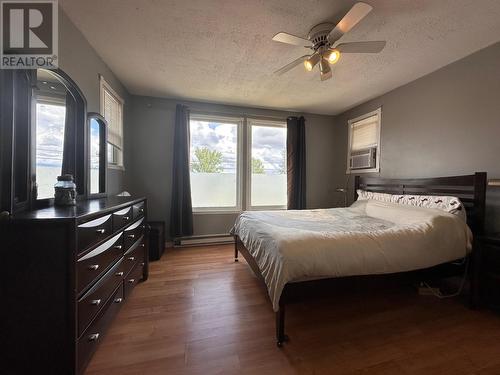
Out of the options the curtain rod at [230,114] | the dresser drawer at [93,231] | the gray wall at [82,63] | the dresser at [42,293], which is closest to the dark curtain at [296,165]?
the curtain rod at [230,114]

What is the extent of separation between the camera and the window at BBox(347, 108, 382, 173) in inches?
133

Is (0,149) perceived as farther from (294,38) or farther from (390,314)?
(390,314)

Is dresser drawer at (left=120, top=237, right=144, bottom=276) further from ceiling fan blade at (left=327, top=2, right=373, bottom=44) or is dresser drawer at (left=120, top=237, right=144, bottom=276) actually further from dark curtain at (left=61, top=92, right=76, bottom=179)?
ceiling fan blade at (left=327, top=2, right=373, bottom=44)

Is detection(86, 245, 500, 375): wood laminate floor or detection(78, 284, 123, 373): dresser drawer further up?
detection(78, 284, 123, 373): dresser drawer

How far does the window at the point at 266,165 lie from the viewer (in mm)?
3984

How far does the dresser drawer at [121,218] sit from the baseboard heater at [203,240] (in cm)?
180

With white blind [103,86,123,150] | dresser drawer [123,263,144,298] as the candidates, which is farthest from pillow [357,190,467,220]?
white blind [103,86,123,150]

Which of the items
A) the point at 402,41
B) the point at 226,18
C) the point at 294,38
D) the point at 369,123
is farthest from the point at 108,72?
the point at 369,123

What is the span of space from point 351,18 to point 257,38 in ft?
2.81

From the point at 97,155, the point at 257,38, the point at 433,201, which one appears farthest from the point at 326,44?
the point at 97,155

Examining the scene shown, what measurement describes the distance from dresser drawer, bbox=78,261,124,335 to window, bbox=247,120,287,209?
266cm

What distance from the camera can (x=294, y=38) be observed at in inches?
66.6

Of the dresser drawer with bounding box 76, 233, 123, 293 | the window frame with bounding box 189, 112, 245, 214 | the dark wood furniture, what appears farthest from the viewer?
the window frame with bounding box 189, 112, 245, 214

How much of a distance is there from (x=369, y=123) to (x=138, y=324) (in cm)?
415
